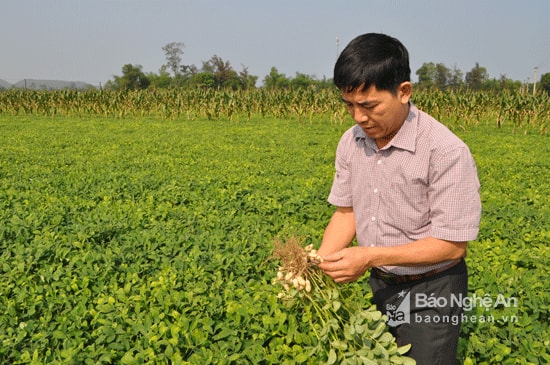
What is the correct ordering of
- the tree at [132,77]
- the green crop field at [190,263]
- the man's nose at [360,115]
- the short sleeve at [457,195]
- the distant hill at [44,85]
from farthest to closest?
the tree at [132,77]
the distant hill at [44,85]
the green crop field at [190,263]
the man's nose at [360,115]
the short sleeve at [457,195]

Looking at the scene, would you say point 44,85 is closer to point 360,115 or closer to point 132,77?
point 132,77

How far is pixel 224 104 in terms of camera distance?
103ft

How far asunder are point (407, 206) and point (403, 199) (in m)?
0.04

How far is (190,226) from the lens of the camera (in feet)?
21.2

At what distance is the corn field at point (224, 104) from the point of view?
26.5 metres

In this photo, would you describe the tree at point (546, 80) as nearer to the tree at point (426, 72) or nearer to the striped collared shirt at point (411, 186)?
the tree at point (426, 72)

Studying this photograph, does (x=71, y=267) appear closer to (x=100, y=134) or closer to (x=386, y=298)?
(x=386, y=298)

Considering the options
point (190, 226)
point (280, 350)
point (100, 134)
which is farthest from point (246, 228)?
point (100, 134)

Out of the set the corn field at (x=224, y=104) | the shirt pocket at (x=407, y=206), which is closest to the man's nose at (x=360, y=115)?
the shirt pocket at (x=407, y=206)

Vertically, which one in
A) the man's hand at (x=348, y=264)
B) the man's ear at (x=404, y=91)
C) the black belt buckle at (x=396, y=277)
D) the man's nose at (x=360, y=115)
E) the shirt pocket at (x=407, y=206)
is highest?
the man's ear at (x=404, y=91)

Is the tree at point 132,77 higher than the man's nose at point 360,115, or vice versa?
the tree at point 132,77

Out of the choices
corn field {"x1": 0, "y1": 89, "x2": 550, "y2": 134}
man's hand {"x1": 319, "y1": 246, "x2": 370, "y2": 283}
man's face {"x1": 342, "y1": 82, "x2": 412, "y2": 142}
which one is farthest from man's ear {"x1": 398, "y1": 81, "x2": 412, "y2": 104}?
corn field {"x1": 0, "y1": 89, "x2": 550, "y2": 134}

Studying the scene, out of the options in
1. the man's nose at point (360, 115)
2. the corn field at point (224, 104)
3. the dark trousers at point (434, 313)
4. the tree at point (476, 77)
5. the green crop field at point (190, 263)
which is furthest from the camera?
the tree at point (476, 77)

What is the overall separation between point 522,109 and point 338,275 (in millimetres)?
24657
